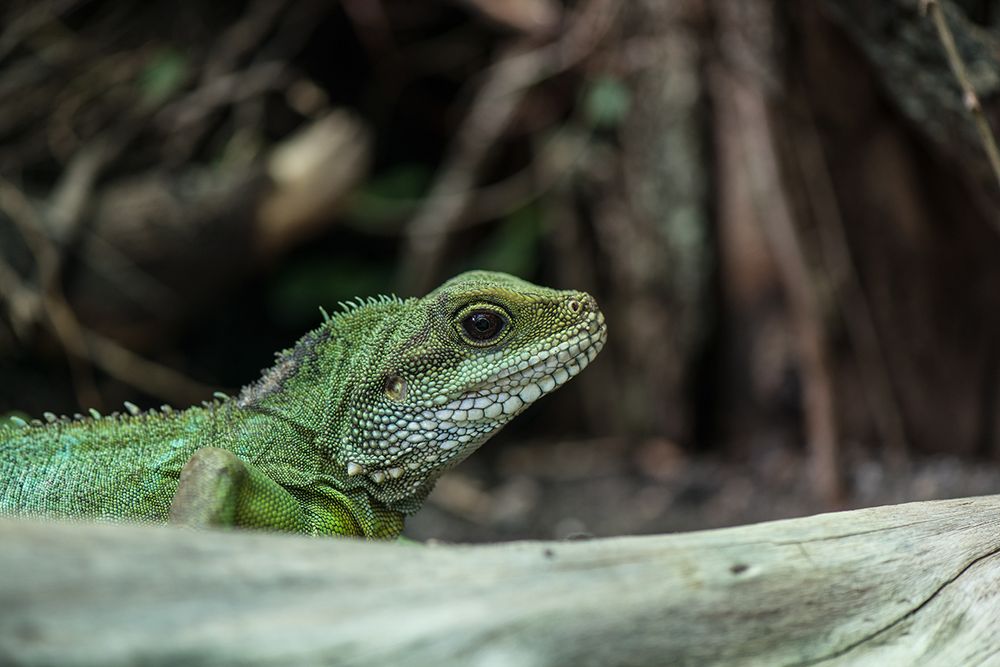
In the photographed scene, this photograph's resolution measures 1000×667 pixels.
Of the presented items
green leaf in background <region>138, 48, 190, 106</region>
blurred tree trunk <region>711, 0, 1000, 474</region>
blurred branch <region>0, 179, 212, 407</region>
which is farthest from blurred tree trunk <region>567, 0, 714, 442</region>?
blurred branch <region>0, 179, 212, 407</region>

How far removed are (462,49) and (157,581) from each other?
844 cm

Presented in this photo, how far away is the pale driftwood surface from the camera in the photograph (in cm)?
189

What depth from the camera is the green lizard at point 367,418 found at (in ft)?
11.2

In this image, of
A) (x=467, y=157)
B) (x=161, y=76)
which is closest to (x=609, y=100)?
(x=467, y=157)

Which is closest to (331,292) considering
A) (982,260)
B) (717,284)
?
(717,284)

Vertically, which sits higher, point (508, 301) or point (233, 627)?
point (508, 301)

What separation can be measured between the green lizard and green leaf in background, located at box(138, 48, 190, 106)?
5.55m

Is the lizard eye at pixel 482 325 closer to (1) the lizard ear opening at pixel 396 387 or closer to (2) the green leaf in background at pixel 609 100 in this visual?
(1) the lizard ear opening at pixel 396 387

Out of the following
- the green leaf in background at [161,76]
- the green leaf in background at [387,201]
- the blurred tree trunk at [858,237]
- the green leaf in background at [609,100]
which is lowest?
the blurred tree trunk at [858,237]

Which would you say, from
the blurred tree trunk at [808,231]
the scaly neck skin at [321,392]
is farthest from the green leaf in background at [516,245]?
the scaly neck skin at [321,392]

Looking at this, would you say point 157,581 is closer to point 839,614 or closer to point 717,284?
point 839,614

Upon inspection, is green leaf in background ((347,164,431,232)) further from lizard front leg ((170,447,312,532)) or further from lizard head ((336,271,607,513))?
lizard front leg ((170,447,312,532))

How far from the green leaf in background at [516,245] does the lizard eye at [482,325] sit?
5.64 metres

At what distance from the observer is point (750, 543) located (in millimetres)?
2479
